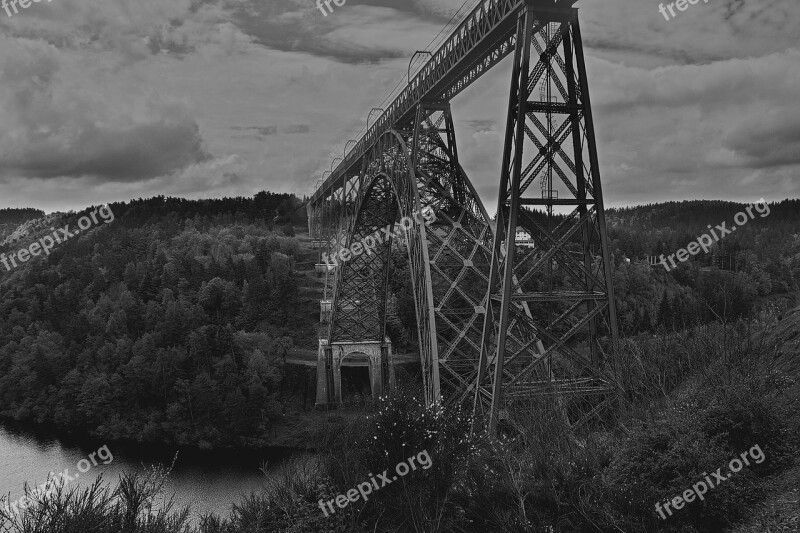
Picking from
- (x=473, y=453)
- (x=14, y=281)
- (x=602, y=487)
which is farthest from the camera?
(x=14, y=281)

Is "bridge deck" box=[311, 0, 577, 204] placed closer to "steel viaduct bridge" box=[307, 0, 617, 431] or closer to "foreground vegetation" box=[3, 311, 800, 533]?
"steel viaduct bridge" box=[307, 0, 617, 431]

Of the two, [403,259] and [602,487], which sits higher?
[403,259]

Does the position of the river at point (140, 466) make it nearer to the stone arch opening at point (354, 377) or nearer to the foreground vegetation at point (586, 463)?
the stone arch opening at point (354, 377)

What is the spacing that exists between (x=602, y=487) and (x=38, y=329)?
2654 inches

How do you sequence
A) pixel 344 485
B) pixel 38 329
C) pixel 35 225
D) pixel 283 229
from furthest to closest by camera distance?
pixel 35 225 < pixel 283 229 < pixel 38 329 < pixel 344 485

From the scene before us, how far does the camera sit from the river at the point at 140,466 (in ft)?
109

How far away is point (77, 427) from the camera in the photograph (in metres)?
47.5

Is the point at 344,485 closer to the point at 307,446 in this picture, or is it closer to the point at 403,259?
the point at 307,446

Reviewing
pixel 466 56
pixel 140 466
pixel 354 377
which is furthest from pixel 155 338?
pixel 466 56

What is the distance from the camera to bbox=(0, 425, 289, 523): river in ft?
109

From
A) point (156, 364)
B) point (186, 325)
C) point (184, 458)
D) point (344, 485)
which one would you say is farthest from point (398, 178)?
point (186, 325)

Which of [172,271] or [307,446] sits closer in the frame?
[307,446]

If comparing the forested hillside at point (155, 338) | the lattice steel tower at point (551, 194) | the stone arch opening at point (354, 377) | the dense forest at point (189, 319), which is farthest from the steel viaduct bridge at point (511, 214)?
the forested hillside at point (155, 338)

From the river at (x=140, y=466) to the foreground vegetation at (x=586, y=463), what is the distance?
19.2 metres
